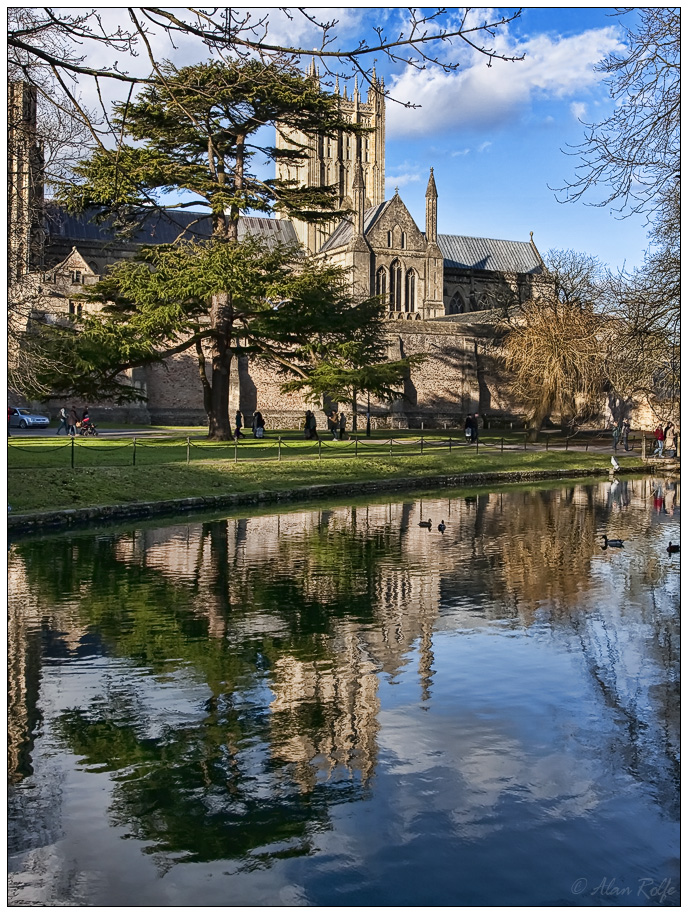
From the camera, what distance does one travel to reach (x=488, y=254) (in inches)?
Result: 3214

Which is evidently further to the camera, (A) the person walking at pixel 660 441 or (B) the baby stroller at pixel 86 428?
(B) the baby stroller at pixel 86 428

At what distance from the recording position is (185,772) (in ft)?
18.4

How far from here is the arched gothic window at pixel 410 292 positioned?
69.6 m

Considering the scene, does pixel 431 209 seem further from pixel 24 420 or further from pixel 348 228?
pixel 24 420

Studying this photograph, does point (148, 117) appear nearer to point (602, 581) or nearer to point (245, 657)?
point (602, 581)

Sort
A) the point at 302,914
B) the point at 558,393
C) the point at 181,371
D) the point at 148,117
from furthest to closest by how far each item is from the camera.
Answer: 1. the point at 181,371
2. the point at 558,393
3. the point at 148,117
4. the point at 302,914

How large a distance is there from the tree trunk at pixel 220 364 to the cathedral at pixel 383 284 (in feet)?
41.4

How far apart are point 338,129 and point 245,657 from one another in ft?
77.2

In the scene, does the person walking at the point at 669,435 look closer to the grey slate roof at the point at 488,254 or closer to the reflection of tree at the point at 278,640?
the reflection of tree at the point at 278,640

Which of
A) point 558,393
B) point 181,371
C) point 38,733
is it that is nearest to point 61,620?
point 38,733

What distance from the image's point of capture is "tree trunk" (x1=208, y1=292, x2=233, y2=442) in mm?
30344

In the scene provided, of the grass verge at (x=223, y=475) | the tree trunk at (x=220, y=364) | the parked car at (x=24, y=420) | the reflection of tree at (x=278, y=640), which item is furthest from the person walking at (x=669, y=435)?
the parked car at (x=24, y=420)

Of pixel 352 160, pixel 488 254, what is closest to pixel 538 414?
pixel 488 254

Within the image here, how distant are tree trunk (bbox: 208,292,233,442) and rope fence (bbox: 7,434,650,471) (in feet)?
3.47
